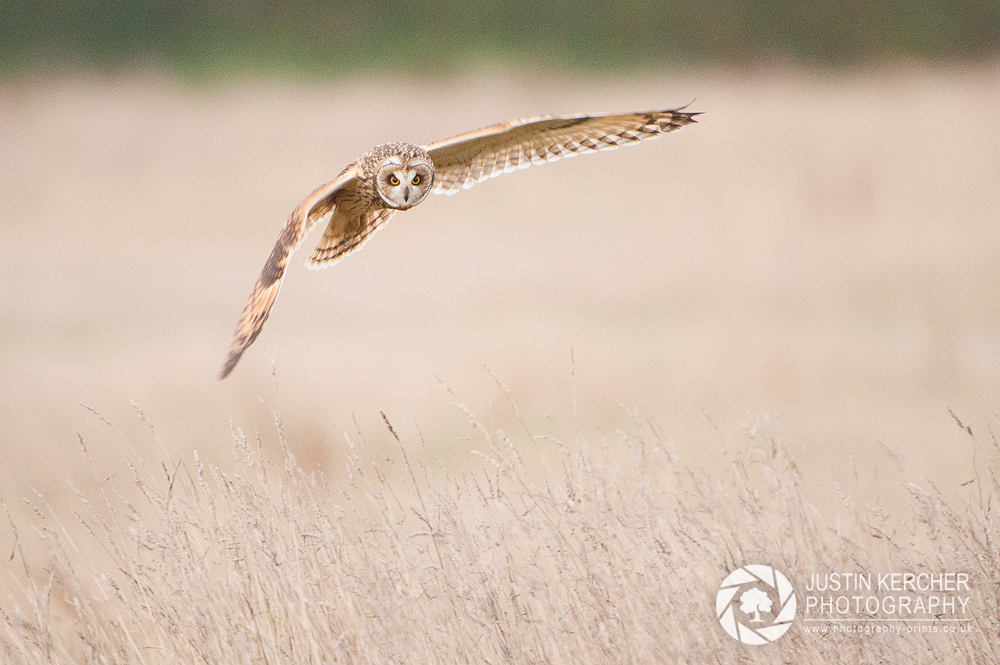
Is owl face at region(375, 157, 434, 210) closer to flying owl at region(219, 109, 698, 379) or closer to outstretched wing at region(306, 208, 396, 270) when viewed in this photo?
flying owl at region(219, 109, 698, 379)

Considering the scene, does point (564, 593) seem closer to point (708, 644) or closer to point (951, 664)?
point (708, 644)

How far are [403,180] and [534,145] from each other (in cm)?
65

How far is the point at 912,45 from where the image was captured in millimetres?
16828

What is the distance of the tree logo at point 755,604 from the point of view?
266 centimetres

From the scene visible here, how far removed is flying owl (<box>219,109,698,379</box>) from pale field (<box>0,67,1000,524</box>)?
8.35 meters

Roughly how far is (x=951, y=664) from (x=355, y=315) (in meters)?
11.8

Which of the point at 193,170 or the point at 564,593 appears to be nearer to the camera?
the point at 564,593

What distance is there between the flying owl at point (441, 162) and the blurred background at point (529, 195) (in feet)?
28.3

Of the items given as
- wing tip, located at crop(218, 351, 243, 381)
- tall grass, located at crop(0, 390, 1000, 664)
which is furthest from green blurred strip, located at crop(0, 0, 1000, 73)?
wing tip, located at crop(218, 351, 243, 381)

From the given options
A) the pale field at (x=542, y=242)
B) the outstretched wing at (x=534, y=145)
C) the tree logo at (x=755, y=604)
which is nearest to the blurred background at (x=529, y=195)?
the pale field at (x=542, y=242)

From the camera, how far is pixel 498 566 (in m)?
2.84

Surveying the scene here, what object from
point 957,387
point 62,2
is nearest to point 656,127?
point 957,387

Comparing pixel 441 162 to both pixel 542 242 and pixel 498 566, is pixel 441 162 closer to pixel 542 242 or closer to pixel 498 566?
pixel 498 566

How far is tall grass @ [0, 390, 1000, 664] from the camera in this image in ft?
8.89
